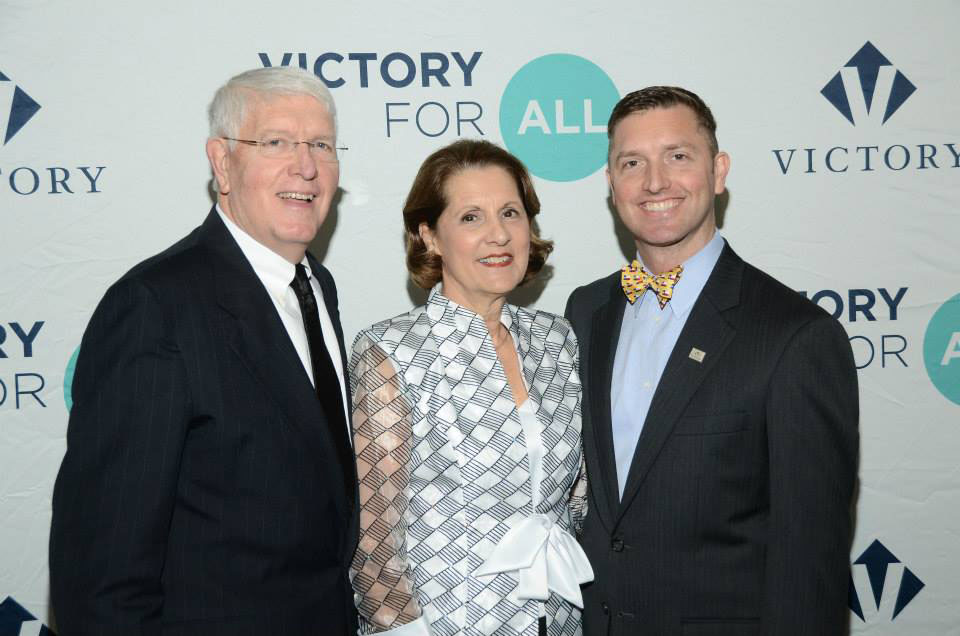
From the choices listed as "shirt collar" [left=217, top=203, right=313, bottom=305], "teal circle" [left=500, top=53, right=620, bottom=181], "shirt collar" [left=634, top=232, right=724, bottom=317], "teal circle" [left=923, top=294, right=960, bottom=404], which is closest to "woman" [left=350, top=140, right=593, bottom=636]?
"shirt collar" [left=217, top=203, right=313, bottom=305]

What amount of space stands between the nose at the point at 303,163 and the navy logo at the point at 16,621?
6.52 ft

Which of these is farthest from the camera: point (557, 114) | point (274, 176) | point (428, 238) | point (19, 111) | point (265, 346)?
point (557, 114)

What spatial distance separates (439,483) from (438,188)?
773mm

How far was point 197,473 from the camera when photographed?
1652 mm

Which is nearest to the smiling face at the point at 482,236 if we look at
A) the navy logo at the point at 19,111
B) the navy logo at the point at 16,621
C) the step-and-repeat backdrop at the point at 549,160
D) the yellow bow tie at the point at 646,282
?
the yellow bow tie at the point at 646,282

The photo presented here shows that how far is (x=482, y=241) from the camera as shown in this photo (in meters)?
2.11

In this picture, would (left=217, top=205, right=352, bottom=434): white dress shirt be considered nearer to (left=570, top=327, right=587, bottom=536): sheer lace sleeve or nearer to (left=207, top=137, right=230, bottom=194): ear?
(left=207, top=137, right=230, bottom=194): ear

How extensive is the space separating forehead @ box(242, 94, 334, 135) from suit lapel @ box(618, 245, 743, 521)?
103 centimetres

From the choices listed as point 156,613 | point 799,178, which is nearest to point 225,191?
point 156,613

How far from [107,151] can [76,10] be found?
0.48 meters

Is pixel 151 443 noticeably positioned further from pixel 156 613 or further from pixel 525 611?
pixel 525 611

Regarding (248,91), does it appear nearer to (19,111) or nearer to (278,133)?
(278,133)

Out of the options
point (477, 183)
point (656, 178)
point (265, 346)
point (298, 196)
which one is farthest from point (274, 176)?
point (656, 178)

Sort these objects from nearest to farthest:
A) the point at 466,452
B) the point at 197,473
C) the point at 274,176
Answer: the point at 197,473 < the point at 274,176 < the point at 466,452
